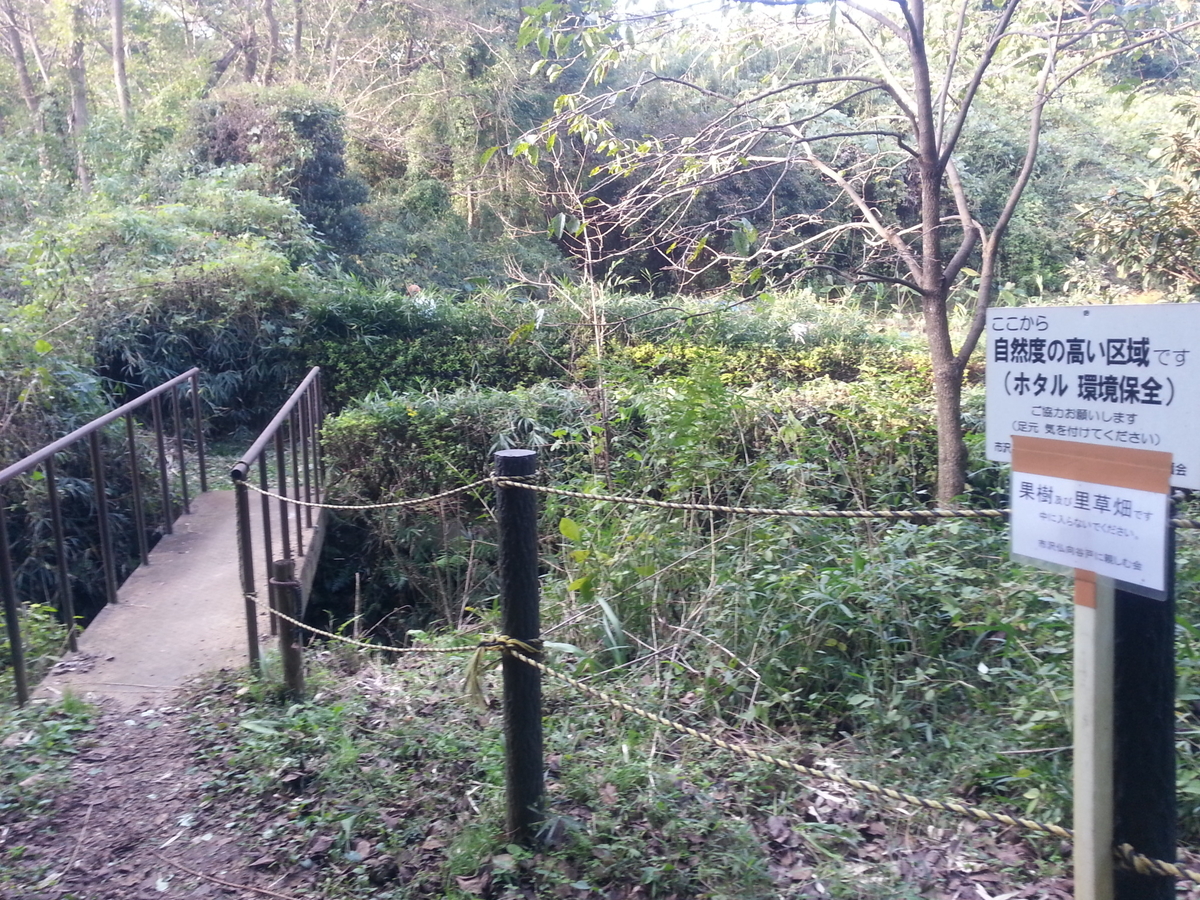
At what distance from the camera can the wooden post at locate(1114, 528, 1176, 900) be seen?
1604 mm

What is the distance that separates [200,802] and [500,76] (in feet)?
48.4

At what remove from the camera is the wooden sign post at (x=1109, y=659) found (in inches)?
62.2

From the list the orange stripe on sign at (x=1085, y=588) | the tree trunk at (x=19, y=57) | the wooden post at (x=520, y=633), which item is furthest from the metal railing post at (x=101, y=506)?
the tree trunk at (x=19, y=57)

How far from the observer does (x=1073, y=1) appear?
533 cm

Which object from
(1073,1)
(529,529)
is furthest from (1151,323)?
(1073,1)

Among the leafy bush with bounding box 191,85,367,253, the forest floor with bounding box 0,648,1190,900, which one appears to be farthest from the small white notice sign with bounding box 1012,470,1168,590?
the leafy bush with bounding box 191,85,367,253

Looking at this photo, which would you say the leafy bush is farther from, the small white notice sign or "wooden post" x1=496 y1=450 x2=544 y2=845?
the small white notice sign

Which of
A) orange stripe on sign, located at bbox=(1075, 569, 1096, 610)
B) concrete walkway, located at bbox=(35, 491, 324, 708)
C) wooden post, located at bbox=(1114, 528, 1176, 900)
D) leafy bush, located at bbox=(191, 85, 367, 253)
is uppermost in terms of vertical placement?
leafy bush, located at bbox=(191, 85, 367, 253)

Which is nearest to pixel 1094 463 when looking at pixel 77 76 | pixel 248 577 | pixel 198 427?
pixel 248 577

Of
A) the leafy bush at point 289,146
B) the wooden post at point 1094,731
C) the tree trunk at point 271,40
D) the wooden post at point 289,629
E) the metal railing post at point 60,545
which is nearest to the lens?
the wooden post at point 1094,731

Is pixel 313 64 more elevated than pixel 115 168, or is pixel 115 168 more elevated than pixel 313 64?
pixel 313 64

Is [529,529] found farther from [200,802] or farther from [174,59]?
[174,59]

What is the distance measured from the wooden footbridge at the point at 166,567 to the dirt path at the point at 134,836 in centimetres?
59

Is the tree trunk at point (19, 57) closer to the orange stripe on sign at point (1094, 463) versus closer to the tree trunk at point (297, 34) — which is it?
the tree trunk at point (297, 34)
